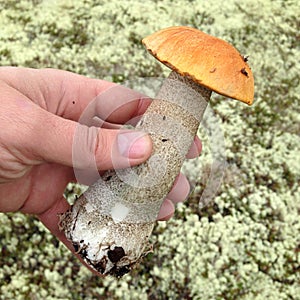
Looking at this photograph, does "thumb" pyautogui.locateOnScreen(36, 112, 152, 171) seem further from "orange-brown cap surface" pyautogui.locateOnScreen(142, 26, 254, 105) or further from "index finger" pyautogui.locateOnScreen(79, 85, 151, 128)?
"index finger" pyautogui.locateOnScreen(79, 85, 151, 128)

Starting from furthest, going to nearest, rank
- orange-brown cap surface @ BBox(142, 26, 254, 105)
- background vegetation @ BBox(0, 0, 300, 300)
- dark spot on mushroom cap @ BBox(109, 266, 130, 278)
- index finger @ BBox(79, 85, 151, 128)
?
1. background vegetation @ BBox(0, 0, 300, 300)
2. index finger @ BBox(79, 85, 151, 128)
3. dark spot on mushroom cap @ BBox(109, 266, 130, 278)
4. orange-brown cap surface @ BBox(142, 26, 254, 105)

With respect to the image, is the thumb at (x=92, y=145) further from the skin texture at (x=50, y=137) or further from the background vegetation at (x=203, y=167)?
the background vegetation at (x=203, y=167)

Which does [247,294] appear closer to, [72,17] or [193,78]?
[193,78]

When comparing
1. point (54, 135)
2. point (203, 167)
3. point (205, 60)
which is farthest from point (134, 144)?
point (203, 167)

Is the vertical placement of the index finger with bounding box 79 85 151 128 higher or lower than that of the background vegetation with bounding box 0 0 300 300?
higher

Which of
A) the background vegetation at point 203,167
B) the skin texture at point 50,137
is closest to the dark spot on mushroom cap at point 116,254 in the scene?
the skin texture at point 50,137

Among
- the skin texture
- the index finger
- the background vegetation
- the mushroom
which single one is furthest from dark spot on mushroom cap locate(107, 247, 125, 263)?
the background vegetation

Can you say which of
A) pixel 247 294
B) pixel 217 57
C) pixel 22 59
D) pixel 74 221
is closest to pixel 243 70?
pixel 217 57
